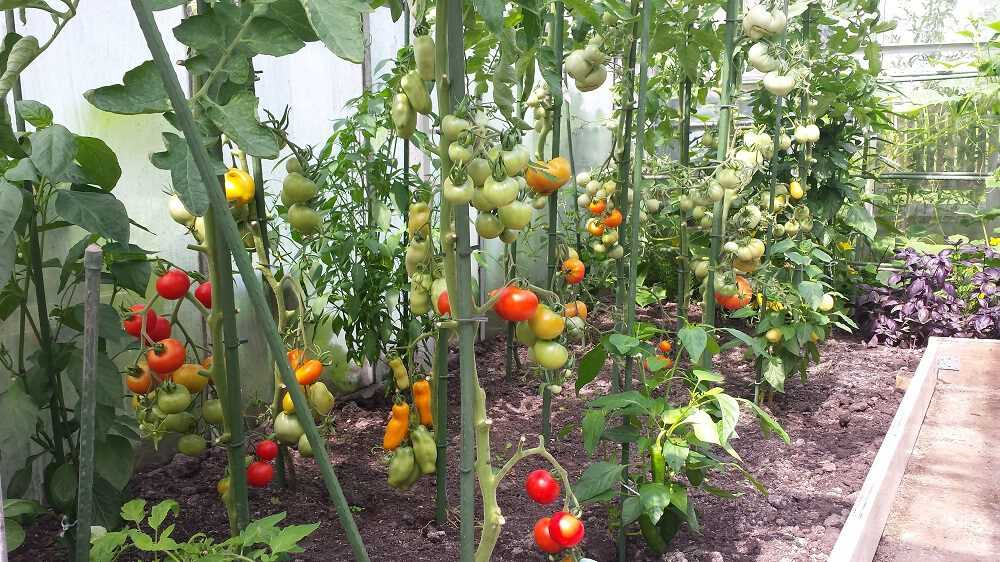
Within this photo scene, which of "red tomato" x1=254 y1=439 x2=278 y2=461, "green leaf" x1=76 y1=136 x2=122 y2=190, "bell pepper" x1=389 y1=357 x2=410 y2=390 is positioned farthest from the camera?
"bell pepper" x1=389 y1=357 x2=410 y2=390

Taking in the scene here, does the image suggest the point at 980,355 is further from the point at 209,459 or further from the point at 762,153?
the point at 209,459

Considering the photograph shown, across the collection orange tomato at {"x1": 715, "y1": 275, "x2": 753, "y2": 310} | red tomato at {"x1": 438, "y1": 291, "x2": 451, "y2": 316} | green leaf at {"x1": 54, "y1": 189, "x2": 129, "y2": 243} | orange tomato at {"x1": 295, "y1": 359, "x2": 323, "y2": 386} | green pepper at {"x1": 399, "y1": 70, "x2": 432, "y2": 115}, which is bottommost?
orange tomato at {"x1": 295, "y1": 359, "x2": 323, "y2": 386}

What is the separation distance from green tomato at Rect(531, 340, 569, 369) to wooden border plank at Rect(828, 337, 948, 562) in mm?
917

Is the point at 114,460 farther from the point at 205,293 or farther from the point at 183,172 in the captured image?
the point at 183,172

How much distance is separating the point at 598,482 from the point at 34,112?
1.39 meters

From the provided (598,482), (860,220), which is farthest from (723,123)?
(860,220)

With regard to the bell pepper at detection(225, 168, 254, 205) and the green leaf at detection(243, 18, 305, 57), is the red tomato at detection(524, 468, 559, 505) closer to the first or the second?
the bell pepper at detection(225, 168, 254, 205)

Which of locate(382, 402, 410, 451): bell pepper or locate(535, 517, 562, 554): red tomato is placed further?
locate(382, 402, 410, 451): bell pepper

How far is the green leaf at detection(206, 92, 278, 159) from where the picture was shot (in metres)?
0.87

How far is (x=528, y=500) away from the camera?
2.26 meters

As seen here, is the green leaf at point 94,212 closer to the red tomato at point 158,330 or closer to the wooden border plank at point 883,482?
the red tomato at point 158,330

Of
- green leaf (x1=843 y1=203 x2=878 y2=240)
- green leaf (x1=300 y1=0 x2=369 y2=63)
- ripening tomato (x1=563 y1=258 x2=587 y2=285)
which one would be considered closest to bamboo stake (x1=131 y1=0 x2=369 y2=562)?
green leaf (x1=300 y1=0 x2=369 y2=63)

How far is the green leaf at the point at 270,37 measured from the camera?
914mm

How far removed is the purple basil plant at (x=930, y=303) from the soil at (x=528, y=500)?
1023 millimetres
